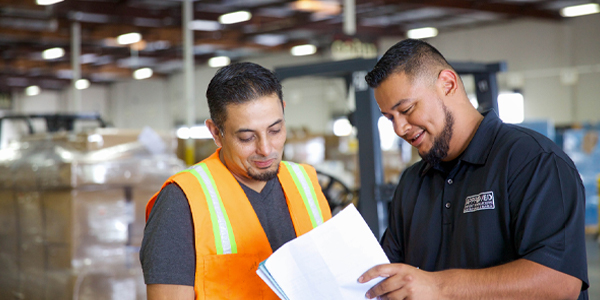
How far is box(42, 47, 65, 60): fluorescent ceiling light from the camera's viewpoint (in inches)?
779

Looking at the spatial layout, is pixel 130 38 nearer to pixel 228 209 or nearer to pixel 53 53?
pixel 53 53

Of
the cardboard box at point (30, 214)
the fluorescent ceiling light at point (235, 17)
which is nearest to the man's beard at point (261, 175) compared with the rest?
the cardboard box at point (30, 214)

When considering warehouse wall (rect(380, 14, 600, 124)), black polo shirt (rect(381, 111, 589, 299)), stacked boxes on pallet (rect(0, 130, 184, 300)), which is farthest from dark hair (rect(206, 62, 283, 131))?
warehouse wall (rect(380, 14, 600, 124))

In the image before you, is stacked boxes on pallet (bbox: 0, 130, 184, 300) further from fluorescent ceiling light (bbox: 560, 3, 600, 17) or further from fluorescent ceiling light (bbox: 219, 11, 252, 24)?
fluorescent ceiling light (bbox: 560, 3, 600, 17)

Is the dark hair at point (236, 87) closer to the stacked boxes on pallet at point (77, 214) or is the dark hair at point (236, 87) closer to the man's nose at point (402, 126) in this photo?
the man's nose at point (402, 126)

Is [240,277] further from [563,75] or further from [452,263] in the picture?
[563,75]

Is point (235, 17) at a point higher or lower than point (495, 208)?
higher

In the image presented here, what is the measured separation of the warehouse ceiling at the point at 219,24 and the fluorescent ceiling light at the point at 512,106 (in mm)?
2399

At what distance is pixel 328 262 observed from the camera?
159 centimetres

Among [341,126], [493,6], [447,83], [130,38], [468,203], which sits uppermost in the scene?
[130,38]

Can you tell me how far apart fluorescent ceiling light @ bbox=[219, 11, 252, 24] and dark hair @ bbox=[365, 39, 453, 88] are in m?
13.3

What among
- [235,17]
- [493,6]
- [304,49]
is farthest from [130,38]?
[493,6]

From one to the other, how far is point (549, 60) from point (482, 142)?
16.7 m

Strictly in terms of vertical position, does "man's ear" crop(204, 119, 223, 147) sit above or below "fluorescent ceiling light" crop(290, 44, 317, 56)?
below
